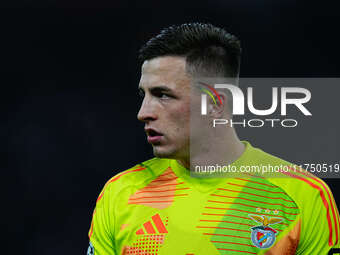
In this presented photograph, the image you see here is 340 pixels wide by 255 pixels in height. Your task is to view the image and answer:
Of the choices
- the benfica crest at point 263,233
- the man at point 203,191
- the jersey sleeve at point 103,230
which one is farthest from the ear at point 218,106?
the jersey sleeve at point 103,230

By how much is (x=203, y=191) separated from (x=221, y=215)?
0.19 metres

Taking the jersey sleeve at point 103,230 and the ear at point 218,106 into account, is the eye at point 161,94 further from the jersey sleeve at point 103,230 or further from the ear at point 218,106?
the jersey sleeve at point 103,230

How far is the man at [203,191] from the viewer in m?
3.07

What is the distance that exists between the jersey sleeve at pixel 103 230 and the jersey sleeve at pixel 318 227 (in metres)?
1.12

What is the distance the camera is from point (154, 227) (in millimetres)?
3238

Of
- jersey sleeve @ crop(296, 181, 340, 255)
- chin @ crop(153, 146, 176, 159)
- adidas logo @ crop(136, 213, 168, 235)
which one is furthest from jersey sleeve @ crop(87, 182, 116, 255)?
jersey sleeve @ crop(296, 181, 340, 255)

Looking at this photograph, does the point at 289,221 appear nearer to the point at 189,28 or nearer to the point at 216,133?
the point at 216,133

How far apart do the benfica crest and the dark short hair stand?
87 centimetres

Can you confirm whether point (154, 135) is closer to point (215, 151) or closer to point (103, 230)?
point (215, 151)

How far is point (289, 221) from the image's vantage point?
3.07m

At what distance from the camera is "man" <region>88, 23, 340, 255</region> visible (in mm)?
3072

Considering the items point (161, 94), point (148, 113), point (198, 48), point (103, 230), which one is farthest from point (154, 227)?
point (198, 48)

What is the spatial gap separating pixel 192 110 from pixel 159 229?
2.40 ft

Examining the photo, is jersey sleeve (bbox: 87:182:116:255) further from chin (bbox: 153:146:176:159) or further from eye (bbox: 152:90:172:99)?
eye (bbox: 152:90:172:99)
